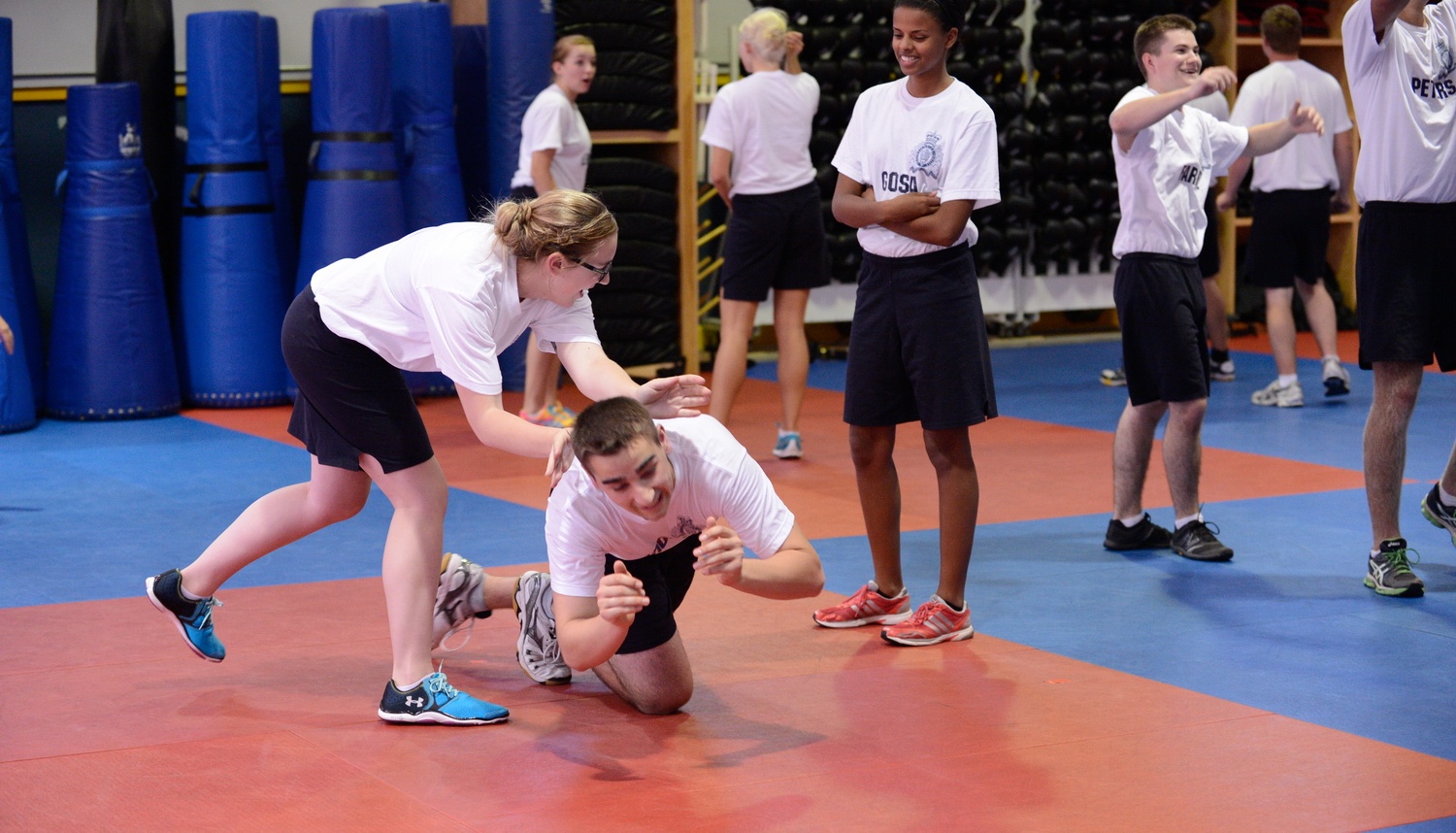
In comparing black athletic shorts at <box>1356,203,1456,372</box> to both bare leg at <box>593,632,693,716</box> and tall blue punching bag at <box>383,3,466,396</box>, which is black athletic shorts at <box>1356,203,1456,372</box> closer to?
bare leg at <box>593,632,693,716</box>

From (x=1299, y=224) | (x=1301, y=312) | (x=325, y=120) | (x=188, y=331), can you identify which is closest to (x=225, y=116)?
(x=325, y=120)

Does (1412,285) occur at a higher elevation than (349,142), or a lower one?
lower

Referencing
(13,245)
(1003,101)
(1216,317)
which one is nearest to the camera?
(13,245)

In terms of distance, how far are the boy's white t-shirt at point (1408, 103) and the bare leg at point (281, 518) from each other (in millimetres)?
3281

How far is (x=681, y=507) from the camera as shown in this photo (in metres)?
3.77

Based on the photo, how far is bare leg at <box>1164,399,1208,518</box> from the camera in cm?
578

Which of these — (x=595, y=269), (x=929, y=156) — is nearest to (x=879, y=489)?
(x=929, y=156)

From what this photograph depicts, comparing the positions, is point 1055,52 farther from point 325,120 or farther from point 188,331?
point 188,331

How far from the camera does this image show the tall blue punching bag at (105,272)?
889cm

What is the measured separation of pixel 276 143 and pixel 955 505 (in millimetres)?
6316

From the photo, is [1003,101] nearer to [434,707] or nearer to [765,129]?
[765,129]

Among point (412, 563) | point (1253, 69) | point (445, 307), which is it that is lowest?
point (412, 563)

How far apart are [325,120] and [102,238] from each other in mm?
1391

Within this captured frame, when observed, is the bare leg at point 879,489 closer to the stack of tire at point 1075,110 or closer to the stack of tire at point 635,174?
the stack of tire at point 635,174
